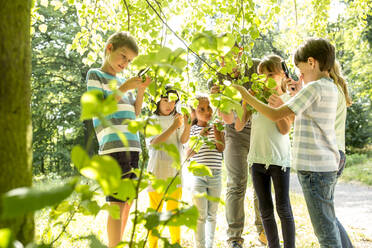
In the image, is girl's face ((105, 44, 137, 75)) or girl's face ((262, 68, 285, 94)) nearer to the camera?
girl's face ((105, 44, 137, 75))

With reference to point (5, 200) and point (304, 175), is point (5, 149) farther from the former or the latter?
point (304, 175)

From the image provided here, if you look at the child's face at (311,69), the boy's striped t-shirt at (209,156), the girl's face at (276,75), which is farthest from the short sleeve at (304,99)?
the boy's striped t-shirt at (209,156)

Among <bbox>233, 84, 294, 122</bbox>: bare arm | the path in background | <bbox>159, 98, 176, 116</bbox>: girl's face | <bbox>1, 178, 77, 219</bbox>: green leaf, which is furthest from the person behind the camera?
the path in background

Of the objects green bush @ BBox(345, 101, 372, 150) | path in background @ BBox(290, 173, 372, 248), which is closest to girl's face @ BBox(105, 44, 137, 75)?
path in background @ BBox(290, 173, 372, 248)

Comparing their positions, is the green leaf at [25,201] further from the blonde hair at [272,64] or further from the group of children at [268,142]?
the blonde hair at [272,64]

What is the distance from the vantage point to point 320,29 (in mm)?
4344

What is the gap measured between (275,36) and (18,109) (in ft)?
36.4

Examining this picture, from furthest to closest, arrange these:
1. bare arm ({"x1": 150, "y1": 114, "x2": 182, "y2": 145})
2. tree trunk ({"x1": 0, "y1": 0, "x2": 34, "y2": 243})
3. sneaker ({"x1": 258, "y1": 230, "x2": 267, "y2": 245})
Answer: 1. sneaker ({"x1": 258, "y1": 230, "x2": 267, "y2": 245})
2. bare arm ({"x1": 150, "y1": 114, "x2": 182, "y2": 145})
3. tree trunk ({"x1": 0, "y1": 0, "x2": 34, "y2": 243})

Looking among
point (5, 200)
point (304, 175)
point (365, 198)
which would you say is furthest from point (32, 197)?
point (365, 198)

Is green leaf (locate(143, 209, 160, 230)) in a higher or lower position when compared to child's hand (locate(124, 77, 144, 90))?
lower

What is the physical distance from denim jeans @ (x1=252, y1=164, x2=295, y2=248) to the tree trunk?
80.5 inches

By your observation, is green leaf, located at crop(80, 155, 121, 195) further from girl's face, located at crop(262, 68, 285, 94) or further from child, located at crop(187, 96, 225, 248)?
girl's face, located at crop(262, 68, 285, 94)

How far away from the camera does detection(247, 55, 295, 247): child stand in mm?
2410

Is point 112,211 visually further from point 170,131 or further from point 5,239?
point 170,131
